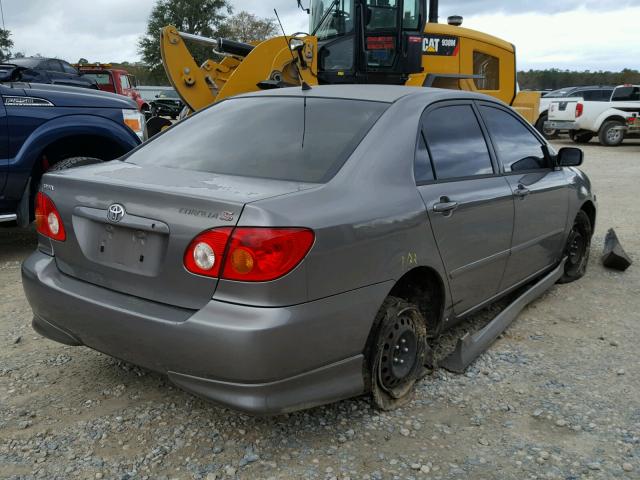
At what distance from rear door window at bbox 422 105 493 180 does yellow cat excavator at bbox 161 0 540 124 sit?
16.5 ft

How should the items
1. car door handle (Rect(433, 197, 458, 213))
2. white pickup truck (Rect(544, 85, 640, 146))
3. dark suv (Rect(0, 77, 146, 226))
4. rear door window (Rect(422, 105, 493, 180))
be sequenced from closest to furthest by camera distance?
car door handle (Rect(433, 197, 458, 213)), rear door window (Rect(422, 105, 493, 180)), dark suv (Rect(0, 77, 146, 226)), white pickup truck (Rect(544, 85, 640, 146))

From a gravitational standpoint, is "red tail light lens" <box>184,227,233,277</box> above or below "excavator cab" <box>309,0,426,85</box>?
below

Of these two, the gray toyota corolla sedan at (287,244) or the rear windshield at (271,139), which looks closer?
the gray toyota corolla sedan at (287,244)

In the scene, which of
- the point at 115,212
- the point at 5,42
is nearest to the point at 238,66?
the point at 115,212

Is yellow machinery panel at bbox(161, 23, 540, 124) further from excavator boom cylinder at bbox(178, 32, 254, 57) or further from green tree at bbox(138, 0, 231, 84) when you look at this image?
green tree at bbox(138, 0, 231, 84)

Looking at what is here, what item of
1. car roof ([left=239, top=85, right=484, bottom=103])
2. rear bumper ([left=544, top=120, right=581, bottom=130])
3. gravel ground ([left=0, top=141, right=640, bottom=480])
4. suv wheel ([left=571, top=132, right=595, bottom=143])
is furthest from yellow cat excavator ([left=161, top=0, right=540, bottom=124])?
suv wheel ([left=571, top=132, right=595, bottom=143])

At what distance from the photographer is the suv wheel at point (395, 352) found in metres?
2.70

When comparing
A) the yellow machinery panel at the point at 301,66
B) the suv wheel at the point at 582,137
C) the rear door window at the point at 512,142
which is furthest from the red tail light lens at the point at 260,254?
the suv wheel at the point at 582,137

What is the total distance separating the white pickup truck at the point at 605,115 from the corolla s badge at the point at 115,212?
1813 cm

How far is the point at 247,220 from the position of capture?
2.23 m

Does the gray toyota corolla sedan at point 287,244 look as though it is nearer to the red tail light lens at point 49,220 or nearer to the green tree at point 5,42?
the red tail light lens at point 49,220

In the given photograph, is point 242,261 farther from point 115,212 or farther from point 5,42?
point 5,42

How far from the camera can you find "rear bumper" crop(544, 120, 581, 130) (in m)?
18.2

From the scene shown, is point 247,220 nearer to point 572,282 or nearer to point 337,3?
point 572,282
